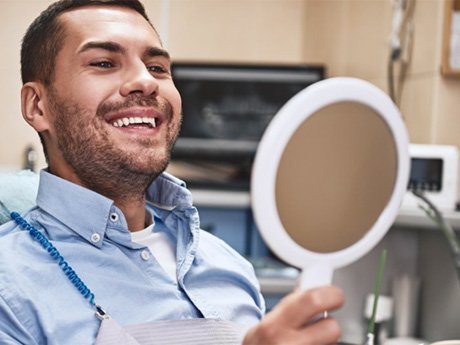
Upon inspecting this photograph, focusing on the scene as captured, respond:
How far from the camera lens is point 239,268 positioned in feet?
4.59

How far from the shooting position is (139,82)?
1212mm

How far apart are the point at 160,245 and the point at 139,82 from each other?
1.00ft

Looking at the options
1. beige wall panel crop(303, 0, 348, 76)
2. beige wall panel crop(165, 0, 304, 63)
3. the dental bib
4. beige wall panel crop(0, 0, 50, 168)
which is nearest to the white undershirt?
the dental bib

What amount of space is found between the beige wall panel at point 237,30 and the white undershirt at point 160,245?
7.41 feet

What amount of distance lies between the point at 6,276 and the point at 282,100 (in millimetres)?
2102

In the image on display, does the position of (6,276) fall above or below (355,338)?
above

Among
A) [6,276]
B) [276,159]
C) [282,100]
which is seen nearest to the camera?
[276,159]

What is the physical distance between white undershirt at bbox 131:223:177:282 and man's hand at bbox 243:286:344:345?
1.82ft

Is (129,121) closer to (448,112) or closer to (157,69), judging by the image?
(157,69)

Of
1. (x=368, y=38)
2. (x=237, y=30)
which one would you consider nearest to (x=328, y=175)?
(x=368, y=38)

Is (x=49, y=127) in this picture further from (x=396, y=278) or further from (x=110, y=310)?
(x=396, y=278)

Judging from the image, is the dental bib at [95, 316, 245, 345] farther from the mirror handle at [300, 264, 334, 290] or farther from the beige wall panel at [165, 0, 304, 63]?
the beige wall panel at [165, 0, 304, 63]

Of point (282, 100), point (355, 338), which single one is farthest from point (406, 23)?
point (355, 338)

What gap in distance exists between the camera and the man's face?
120 cm
